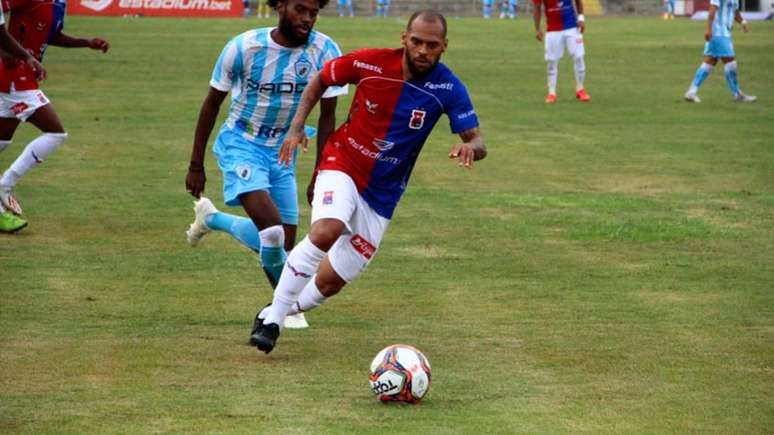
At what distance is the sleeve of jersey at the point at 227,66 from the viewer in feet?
30.3

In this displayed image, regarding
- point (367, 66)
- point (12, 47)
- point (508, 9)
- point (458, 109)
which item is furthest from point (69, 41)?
point (508, 9)

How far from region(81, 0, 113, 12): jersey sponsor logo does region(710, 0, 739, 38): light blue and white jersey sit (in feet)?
105

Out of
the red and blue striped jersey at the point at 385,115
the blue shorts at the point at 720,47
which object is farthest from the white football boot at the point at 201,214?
the blue shorts at the point at 720,47

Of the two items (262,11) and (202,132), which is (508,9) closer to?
(262,11)

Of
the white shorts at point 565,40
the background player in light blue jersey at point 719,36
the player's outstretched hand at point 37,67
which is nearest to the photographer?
the player's outstretched hand at point 37,67

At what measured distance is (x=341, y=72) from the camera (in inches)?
336

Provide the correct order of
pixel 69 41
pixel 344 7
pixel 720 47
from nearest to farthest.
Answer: pixel 69 41 → pixel 720 47 → pixel 344 7

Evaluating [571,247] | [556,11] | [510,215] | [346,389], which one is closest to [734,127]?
[556,11]

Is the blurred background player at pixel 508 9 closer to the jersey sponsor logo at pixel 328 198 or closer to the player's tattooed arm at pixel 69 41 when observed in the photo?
the player's tattooed arm at pixel 69 41

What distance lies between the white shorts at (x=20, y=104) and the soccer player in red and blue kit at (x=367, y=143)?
538 centimetres

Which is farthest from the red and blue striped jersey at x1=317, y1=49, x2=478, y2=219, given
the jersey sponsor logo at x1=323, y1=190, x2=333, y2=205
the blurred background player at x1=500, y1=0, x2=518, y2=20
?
the blurred background player at x1=500, y1=0, x2=518, y2=20

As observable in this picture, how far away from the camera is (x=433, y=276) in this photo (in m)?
11.5

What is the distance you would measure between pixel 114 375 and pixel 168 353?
63 cm

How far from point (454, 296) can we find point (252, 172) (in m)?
2.13
